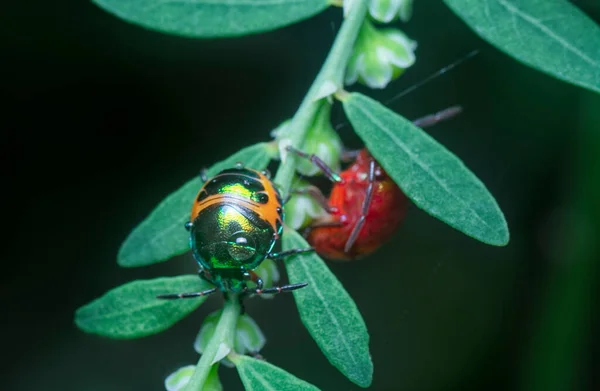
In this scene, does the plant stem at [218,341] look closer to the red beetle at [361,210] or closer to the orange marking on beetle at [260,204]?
the orange marking on beetle at [260,204]

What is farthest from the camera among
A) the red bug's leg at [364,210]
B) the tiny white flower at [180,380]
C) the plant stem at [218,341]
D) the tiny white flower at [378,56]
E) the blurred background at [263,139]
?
the blurred background at [263,139]

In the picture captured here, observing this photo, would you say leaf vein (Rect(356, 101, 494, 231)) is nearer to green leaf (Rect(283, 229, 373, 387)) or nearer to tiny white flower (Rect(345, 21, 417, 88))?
tiny white flower (Rect(345, 21, 417, 88))

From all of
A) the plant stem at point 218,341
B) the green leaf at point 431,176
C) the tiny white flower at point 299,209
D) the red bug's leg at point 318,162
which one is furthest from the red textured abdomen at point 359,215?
the plant stem at point 218,341

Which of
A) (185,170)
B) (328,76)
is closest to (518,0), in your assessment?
(328,76)

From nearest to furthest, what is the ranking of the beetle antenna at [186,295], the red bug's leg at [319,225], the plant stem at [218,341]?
1. the plant stem at [218,341]
2. the beetle antenna at [186,295]
3. the red bug's leg at [319,225]

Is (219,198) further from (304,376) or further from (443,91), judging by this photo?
(304,376)
